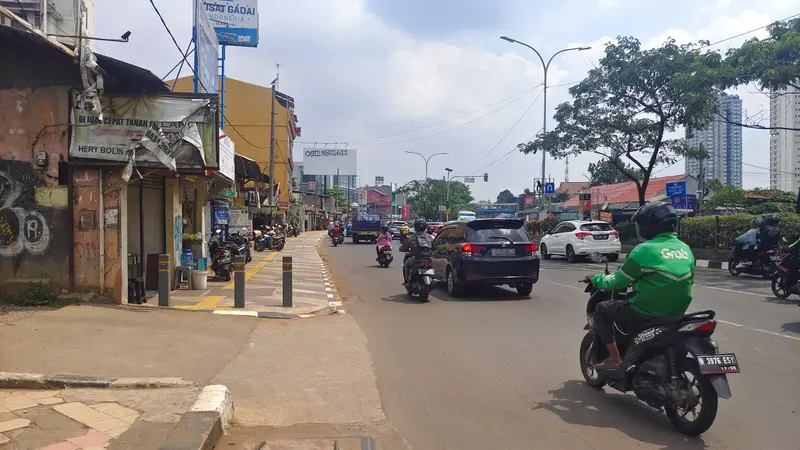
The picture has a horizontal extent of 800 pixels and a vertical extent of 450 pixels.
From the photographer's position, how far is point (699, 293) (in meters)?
12.9

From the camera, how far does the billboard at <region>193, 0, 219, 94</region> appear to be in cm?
1535

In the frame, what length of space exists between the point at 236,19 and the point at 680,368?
92.1ft

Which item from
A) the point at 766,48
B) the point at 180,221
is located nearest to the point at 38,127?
the point at 180,221

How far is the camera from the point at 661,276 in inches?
187

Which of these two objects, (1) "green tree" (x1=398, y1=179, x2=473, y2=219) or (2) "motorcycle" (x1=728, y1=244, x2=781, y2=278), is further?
(1) "green tree" (x1=398, y1=179, x2=473, y2=219)

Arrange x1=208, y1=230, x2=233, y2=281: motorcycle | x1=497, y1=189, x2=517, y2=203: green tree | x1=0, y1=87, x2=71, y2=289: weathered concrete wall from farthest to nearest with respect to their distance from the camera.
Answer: x1=497, y1=189, x2=517, y2=203: green tree < x1=208, y1=230, x2=233, y2=281: motorcycle < x1=0, y1=87, x2=71, y2=289: weathered concrete wall

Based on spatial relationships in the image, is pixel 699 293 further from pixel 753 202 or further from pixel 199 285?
pixel 753 202

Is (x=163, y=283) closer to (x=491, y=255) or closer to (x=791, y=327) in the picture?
(x=491, y=255)

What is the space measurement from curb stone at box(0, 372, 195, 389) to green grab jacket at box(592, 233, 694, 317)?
4.08 metres

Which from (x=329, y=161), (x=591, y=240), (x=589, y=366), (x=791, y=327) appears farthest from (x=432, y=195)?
(x=589, y=366)

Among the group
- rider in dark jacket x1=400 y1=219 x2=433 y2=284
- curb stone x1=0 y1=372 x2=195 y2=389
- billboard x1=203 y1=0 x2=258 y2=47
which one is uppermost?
billboard x1=203 y1=0 x2=258 y2=47

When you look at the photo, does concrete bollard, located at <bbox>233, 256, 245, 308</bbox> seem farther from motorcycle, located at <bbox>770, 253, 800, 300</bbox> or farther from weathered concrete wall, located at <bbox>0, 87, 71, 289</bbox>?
motorcycle, located at <bbox>770, 253, 800, 300</bbox>

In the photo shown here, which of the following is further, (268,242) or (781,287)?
(268,242)

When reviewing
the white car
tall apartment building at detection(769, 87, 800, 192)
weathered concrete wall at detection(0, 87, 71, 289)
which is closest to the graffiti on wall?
weathered concrete wall at detection(0, 87, 71, 289)
